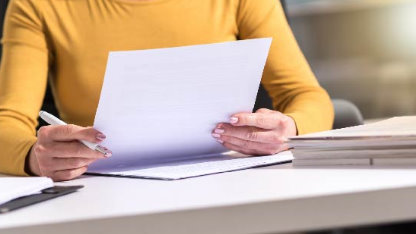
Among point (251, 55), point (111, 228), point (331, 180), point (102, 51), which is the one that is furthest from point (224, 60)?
point (102, 51)

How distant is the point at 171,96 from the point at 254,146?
0.67ft

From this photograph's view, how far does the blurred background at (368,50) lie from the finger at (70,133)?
2659 mm

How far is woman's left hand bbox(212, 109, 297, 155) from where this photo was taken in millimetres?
1153

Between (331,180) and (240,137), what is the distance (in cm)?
34

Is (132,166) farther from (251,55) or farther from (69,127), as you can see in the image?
(251,55)

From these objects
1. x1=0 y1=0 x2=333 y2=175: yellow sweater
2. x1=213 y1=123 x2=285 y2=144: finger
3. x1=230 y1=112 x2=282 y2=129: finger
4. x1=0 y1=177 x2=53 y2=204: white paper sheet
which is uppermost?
x1=0 y1=0 x2=333 y2=175: yellow sweater

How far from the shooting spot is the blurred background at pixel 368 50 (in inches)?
144

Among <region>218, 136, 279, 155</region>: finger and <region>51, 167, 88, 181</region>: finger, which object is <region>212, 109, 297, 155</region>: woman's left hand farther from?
<region>51, 167, 88, 181</region>: finger

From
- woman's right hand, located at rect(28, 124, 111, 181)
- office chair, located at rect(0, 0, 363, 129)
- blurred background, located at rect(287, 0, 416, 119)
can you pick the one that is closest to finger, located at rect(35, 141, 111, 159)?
woman's right hand, located at rect(28, 124, 111, 181)

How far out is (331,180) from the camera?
2.78 ft

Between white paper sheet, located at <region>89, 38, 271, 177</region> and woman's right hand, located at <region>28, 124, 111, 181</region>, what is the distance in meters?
0.03

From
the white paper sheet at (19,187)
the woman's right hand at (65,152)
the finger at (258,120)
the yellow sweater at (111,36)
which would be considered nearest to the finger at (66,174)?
the woman's right hand at (65,152)

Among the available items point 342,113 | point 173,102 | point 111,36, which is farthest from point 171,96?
point 342,113

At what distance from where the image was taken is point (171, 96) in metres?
1.05
